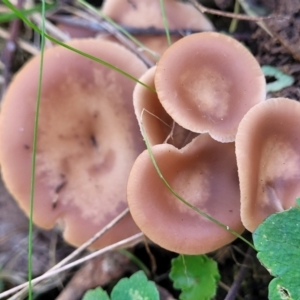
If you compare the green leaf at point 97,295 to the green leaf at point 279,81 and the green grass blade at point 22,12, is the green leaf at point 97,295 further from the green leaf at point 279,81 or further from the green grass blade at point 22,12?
the green grass blade at point 22,12

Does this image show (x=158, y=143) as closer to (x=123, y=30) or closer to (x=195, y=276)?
(x=195, y=276)

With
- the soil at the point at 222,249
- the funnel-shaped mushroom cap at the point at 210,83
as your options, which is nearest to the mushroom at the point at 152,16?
the soil at the point at 222,249

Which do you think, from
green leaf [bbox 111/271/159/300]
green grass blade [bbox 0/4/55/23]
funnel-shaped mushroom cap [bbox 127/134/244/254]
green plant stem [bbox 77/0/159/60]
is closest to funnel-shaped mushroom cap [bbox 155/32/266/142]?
funnel-shaped mushroom cap [bbox 127/134/244/254]

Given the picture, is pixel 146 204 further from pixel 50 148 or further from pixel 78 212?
pixel 50 148

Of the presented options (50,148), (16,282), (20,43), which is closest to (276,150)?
(50,148)

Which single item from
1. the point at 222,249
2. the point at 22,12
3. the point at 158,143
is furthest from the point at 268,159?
the point at 22,12

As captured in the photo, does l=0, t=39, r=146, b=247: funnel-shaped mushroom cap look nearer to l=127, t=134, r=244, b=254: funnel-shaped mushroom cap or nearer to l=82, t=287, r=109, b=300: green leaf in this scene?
l=82, t=287, r=109, b=300: green leaf
